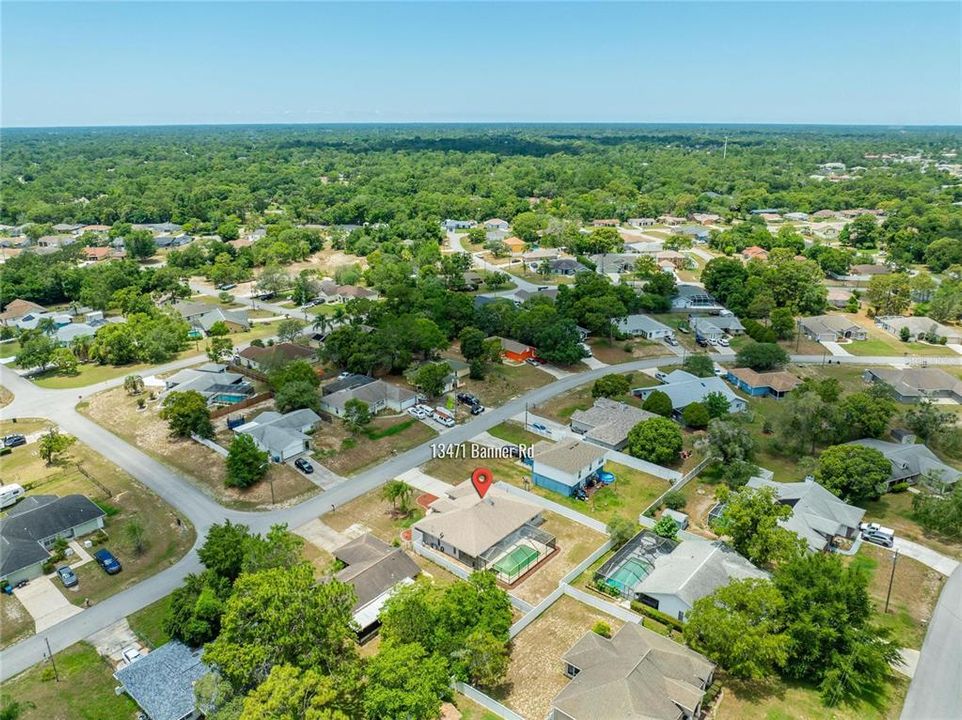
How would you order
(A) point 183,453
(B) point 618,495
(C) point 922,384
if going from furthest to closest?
(C) point 922,384 → (A) point 183,453 → (B) point 618,495

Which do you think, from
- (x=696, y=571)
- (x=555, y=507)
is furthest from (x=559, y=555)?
(x=696, y=571)

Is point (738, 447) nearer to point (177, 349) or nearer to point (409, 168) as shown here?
point (177, 349)

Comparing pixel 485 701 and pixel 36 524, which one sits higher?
pixel 36 524

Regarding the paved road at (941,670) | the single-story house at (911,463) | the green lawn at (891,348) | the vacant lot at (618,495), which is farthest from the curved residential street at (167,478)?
the vacant lot at (618,495)

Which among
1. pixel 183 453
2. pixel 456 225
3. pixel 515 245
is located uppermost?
pixel 456 225

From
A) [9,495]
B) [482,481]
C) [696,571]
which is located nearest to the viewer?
[696,571]

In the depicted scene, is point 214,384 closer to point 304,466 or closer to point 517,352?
point 304,466
